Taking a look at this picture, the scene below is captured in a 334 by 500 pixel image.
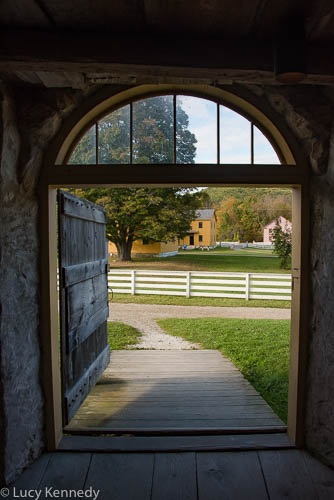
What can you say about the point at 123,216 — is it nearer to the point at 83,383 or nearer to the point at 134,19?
the point at 83,383

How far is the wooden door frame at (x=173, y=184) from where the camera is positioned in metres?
2.37

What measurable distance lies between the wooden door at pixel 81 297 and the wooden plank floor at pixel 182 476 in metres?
0.58

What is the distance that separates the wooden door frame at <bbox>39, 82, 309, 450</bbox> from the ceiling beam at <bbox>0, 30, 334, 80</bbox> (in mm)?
864

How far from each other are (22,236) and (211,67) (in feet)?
5.15

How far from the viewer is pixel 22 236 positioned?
2184 millimetres

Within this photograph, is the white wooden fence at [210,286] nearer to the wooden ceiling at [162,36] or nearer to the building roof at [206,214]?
the wooden ceiling at [162,36]

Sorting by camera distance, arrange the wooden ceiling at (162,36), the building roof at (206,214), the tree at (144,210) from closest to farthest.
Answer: the wooden ceiling at (162,36)
the tree at (144,210)
the building roof at (206,214)

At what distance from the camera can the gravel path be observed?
5934 millimetres

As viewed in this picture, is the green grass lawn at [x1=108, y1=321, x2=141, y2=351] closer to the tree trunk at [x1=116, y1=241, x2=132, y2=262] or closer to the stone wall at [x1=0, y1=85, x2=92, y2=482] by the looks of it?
the stone wall at [x1=0, y1=85, x2=92, y2=482]

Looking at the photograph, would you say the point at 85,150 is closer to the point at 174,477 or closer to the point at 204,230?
the point at 174,477

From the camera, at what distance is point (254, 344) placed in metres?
5.26

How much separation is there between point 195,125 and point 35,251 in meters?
1.57

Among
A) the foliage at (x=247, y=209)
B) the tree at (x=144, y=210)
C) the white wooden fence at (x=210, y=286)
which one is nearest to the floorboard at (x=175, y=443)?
the white wooden fence at (x=210, y=286)

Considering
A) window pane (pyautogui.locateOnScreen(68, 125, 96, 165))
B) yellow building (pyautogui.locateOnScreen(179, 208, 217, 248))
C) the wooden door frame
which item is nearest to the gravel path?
the wooden door frame
